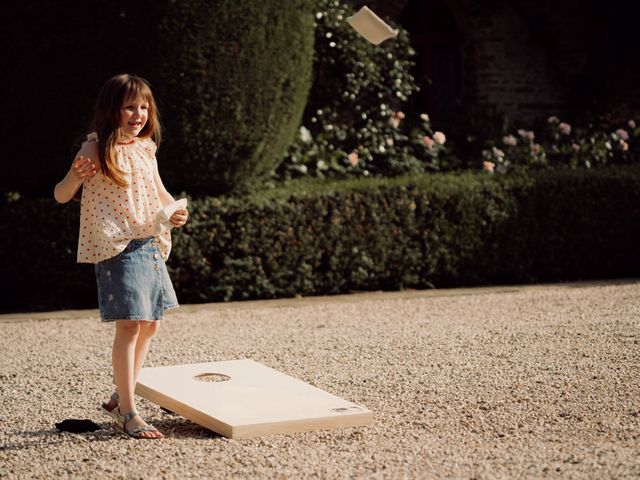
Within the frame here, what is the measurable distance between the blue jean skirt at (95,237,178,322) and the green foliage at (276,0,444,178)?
6.03 metres

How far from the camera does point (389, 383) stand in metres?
5.36

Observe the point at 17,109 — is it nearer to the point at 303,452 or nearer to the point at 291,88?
the point at 291,88

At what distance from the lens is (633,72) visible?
13.7 m

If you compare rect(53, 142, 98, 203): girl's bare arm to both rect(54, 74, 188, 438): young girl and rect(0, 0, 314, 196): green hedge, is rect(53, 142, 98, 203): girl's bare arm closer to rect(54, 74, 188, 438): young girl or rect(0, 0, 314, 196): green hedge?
rect(54, 74, 188, 438): young girl

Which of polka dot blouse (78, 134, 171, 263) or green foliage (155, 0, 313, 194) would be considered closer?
polka dot blouse (78, 134, 171, 263)

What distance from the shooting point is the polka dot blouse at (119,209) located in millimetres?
4301

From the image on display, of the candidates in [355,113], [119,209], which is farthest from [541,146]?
[119,209]

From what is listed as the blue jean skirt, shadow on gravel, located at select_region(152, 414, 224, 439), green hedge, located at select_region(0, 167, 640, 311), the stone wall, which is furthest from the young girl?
the stone wall

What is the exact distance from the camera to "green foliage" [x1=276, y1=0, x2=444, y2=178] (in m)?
10.7

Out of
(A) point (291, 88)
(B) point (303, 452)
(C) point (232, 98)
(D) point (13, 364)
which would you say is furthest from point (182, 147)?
(B) point (303, 452)

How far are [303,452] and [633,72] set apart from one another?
10.8 meters

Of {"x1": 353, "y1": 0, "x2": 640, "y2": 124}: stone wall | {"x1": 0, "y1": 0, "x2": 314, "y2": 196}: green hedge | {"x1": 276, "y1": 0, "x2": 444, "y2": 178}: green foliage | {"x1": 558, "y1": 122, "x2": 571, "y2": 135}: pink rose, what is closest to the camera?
{"x1": 0, "y1": 0, "x2": 314, "y2": 196}: green hedge

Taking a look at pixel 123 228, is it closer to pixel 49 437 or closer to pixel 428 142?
pixel 49 437

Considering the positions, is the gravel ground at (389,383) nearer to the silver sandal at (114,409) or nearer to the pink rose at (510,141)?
the silver sandal at (114,409)
